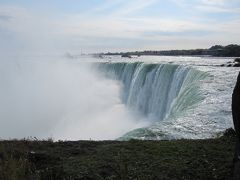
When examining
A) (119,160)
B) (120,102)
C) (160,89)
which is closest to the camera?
(119,160)

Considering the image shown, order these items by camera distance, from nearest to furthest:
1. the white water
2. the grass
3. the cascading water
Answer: the grass
the white water
the cascading water

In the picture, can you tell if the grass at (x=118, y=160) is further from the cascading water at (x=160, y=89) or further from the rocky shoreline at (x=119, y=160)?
the cascading water at (x=160, y=89)

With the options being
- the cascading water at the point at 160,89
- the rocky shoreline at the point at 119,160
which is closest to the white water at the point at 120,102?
the cascading water at the point at 160,89

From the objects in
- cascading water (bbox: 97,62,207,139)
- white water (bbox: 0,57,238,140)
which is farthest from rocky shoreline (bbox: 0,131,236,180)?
cascading water (bbox: 97,62,207,139)

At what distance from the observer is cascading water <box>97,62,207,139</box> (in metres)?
22.5

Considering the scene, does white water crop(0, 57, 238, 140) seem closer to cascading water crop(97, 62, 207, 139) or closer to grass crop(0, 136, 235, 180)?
cascading water crop(97, 62, 207, 139)

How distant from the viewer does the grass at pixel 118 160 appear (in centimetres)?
648

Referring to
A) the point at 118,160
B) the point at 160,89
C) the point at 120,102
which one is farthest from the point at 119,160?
the point at 120,102

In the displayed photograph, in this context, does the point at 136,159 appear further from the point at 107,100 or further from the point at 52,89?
the point at 52,89

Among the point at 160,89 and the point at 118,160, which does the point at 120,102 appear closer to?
the point at 160,89

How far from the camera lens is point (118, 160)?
7.38 metres

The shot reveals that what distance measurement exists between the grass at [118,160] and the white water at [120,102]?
3720 millimetres

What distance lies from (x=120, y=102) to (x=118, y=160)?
3534 centimetres

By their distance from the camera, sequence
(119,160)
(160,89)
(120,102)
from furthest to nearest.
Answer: (120,102) < (160,89) < (119,160)
